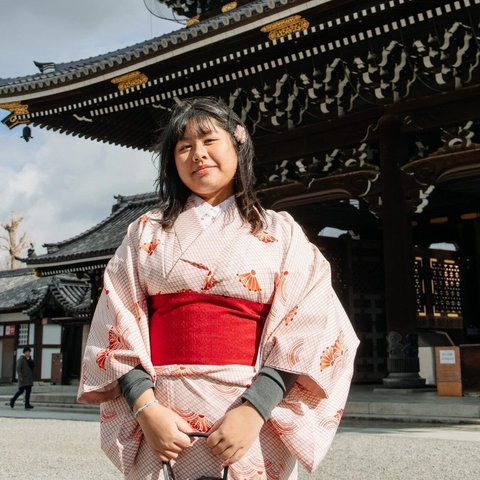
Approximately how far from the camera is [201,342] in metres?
1.78

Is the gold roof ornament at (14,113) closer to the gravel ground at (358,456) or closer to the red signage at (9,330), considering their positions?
the gravel ground at (358,456)

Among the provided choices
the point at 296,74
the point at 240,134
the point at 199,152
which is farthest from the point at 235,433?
the point at 296,74

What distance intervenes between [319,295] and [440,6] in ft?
20.4

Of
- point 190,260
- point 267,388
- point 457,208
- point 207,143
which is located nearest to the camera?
point 267,388

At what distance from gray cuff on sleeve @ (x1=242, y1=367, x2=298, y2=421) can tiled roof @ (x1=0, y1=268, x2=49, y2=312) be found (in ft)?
79.7

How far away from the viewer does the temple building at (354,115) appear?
797 centimetres

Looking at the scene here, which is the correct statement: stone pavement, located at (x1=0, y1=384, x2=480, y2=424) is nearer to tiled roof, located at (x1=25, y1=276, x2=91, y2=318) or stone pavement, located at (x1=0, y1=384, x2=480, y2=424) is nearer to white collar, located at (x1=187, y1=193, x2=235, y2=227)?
white collar, located at (x1=187, y1=193, x2=235, y2=227)

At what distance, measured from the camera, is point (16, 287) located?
96.5 ft

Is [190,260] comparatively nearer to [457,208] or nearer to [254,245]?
[254,245]

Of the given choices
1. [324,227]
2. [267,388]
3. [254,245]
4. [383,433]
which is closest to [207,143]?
[254,245]

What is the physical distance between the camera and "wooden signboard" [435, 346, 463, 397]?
8.41 m

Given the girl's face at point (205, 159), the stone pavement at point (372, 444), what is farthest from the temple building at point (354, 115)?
the girl's face at point (205, 159)

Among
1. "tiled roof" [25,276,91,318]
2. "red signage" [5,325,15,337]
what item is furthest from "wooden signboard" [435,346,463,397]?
"red signage" [5,325,15,337]

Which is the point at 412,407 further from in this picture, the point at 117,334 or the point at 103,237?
the point at 103,237
